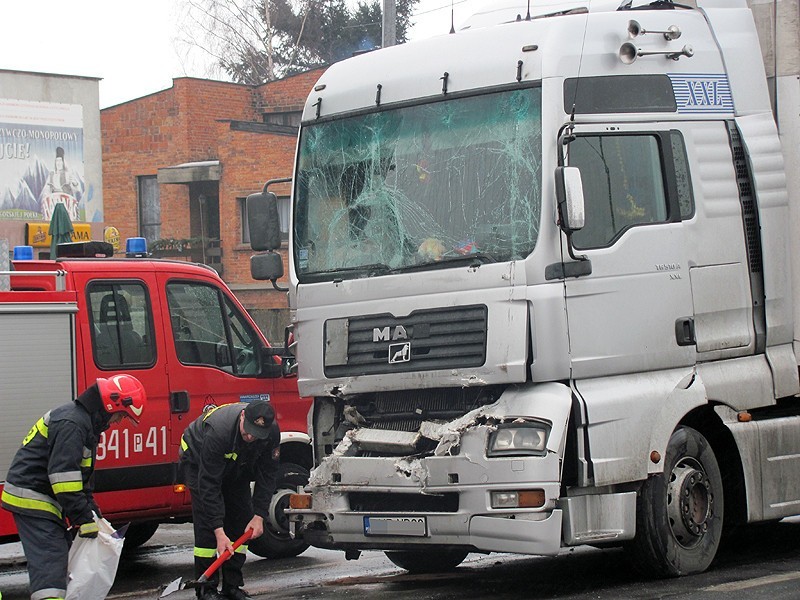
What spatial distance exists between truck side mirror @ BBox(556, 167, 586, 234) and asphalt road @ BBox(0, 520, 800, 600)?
2.26 meters

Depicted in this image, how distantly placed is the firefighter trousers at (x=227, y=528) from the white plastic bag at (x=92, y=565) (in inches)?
30.1

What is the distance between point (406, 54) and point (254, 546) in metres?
3.99

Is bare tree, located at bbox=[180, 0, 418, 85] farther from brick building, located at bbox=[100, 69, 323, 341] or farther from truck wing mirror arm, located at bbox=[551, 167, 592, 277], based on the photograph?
truck wing mirror arm, located at bbox=[551, 167, 592, 277]

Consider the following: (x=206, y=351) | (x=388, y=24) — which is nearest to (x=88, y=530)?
(x=206, y=351)

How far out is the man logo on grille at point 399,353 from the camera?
823 cm

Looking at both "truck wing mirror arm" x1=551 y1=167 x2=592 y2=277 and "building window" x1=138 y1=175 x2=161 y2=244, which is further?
"building window" x1=138 y1=175 x2=161 y2=244

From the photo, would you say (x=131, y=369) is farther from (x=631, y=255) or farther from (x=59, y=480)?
(x=631, y=255)

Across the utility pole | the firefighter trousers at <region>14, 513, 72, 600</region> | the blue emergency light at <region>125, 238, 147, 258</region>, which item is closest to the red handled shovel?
the firefighter trousers at <region>14, 513, 72, 600</region>

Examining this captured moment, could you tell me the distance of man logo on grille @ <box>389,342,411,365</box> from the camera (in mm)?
8227

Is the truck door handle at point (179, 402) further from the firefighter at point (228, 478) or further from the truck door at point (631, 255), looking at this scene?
the truck door at point (631, 255)

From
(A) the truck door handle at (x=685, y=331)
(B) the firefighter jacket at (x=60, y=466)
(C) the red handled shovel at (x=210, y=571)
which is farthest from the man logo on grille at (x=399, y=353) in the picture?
(B) the firefighter jacket at (x=60, y=466)

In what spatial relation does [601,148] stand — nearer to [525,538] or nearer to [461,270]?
[461,270]

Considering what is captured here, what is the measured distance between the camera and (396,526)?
26.3ft

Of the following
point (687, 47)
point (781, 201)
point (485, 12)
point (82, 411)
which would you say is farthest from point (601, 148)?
point (82, 411)
